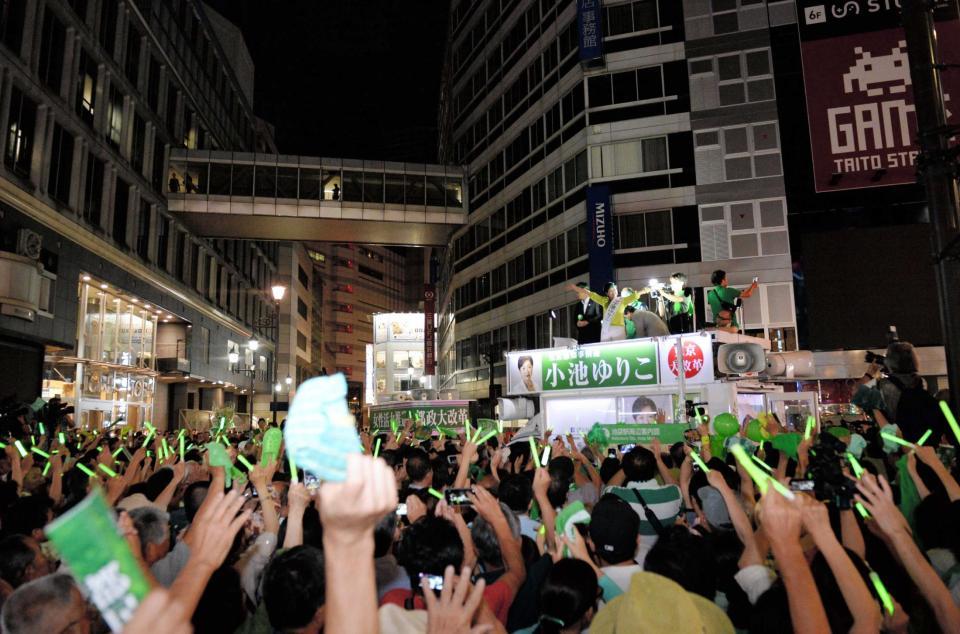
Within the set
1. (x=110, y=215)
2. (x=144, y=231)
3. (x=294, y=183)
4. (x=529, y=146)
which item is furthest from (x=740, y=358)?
(x=294, y=183)

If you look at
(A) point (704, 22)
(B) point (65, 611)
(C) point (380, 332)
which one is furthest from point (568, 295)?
(C) point (380, 332)

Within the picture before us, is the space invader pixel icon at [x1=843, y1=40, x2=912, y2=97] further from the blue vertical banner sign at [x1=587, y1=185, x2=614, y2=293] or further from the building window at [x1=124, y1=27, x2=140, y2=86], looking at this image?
the building window at [x1=124, y1=27, x2=140, y2=86]

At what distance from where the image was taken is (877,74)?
24.1 metres

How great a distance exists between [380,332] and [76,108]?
44.3 meters

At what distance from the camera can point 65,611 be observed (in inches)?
109

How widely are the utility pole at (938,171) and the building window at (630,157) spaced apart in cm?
2574

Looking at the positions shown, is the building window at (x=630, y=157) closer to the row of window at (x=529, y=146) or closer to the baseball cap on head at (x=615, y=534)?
the row of window at (x=529, y=146)

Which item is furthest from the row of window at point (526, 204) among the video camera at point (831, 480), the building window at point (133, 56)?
the video camera at point (831, 480)

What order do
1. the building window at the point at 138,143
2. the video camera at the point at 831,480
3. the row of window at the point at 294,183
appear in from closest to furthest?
1. the video camera at the point at 831,480
2. the building window at the point at 138,143
3. the row of window at the point at 294,183

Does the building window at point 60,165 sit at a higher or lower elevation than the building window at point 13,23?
lower

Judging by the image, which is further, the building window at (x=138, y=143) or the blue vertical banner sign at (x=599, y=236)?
the building window at (x=138, y=143)

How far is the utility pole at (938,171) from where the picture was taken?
5.84 m

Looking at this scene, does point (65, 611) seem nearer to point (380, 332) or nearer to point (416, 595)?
point (416, 595)

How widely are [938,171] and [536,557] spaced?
15.5 feet
